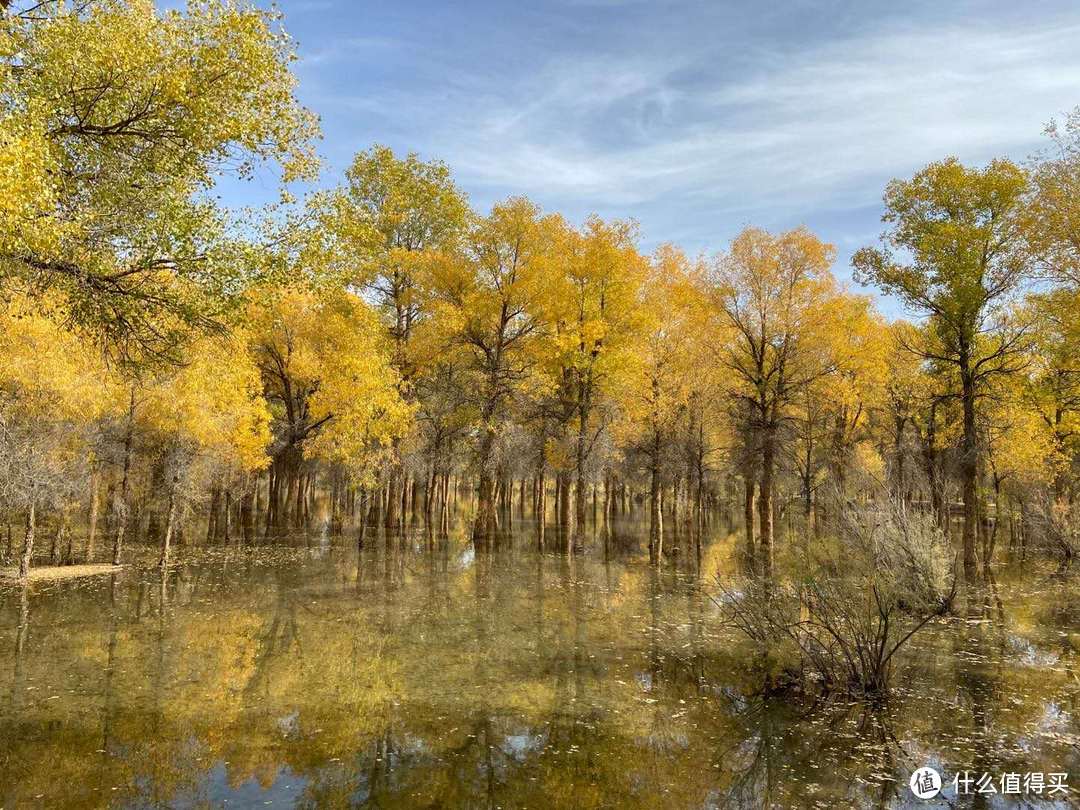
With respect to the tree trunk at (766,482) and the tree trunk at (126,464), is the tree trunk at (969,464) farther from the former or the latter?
the tree trunk at (126,464)

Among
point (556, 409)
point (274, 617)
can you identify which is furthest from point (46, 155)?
point (556, 409)

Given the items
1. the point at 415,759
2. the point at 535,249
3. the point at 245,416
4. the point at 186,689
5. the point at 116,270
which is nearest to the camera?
the point at 415,759

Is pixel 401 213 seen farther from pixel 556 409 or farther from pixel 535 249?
pixel 556 409

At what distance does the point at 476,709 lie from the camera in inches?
345

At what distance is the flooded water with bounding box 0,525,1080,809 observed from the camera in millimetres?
6590

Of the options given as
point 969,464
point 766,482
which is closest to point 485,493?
point 766,482

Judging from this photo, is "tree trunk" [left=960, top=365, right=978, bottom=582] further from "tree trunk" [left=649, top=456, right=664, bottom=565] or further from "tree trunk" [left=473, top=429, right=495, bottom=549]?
"tree trunk" [left=473, top=429, right=495, bottom=549]

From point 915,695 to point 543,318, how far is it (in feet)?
67.0

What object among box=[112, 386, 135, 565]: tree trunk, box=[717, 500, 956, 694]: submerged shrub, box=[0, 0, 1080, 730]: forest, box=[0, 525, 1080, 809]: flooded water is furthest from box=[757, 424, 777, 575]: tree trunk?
box=[112, 386, 135, 565]: tree trunk

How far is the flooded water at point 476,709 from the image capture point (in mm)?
6590

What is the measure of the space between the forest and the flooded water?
4.53 feet

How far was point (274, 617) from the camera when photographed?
46.0 ft

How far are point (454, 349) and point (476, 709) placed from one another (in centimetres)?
2214

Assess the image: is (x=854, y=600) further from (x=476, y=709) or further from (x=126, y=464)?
(x=126, y=464)
